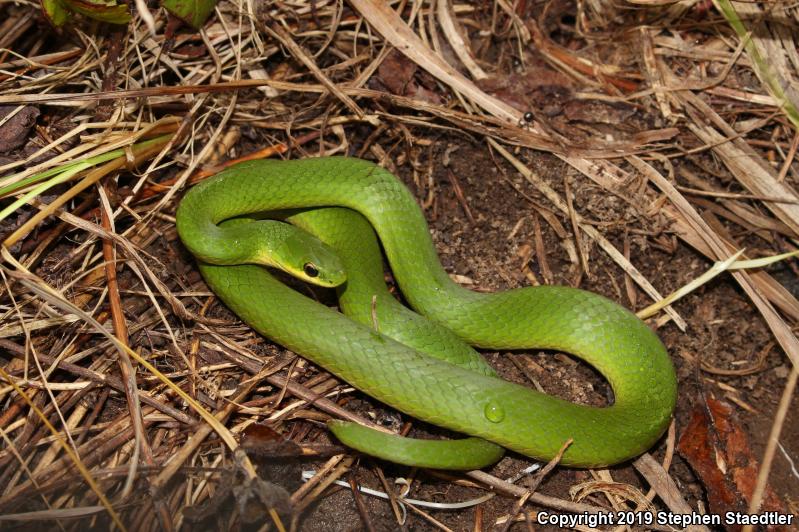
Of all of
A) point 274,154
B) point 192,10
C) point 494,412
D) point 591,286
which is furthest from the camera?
point 274,154

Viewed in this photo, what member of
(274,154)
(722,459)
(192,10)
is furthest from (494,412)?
(192,10)

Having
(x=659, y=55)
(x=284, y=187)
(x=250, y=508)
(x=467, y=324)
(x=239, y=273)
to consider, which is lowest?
(x=250, y=508)

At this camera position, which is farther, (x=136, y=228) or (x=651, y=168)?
(x=651, y=168)

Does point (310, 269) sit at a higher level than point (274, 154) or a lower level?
lower

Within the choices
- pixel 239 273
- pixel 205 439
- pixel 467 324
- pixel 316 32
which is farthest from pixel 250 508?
pixel 316 32

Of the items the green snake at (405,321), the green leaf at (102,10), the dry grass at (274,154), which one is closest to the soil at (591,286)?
the dry grass at (274,154)

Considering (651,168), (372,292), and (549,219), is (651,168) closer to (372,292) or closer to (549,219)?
(549,219)

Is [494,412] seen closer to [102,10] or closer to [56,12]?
[102,10]
